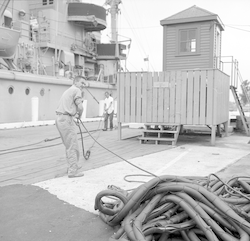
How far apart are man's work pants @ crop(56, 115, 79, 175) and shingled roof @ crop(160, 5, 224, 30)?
10.9m

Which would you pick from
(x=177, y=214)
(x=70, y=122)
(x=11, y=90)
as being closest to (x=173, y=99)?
(x=70, y=122)

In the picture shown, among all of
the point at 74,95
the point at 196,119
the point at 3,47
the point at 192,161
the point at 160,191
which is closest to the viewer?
the point at 160,191

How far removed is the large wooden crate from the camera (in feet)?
34.6

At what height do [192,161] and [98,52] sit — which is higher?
[98,52]

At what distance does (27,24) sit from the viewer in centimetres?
2125

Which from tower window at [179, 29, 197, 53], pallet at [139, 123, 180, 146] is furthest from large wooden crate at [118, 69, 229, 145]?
tower window at [179, 29, 197, 53]

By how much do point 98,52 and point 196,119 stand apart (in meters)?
18.8

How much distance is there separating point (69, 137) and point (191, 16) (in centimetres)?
1125

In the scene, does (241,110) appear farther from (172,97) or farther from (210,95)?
(172,97)

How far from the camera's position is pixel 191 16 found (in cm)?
1516

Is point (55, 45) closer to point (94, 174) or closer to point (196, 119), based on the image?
point (196, 119)

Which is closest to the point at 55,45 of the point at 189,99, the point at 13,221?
the point at 189,99

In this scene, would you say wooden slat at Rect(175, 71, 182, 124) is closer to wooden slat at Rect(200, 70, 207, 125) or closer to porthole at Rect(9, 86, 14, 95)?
wooden slat at Rect(200, 70, 207, 125)

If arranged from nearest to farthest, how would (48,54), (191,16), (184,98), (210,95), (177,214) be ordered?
(177,214) → (210,95) → (184,98) → (191,16) → (48,54)
